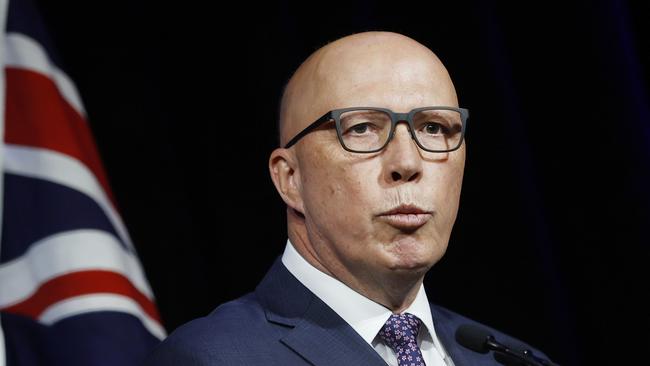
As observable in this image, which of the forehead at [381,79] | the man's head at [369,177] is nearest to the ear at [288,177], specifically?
the man's head at [369,177]

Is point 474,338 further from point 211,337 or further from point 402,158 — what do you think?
point 211,337

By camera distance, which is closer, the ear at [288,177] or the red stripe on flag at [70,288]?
the ear at [288,177]

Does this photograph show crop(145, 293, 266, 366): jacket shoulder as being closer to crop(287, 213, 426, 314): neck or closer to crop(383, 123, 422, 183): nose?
crop(287, 213, 426, 314): neck

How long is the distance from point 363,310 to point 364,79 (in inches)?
15.7

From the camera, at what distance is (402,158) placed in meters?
1.57

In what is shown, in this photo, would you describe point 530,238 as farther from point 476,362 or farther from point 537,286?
point 476,362

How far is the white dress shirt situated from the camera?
1.63m

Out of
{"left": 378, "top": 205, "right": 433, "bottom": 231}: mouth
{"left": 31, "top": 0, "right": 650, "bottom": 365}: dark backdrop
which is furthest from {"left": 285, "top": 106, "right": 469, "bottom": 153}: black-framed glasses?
{"left": 31, "top": 0, "right": 650, "bottom": 365}: dark backdrop

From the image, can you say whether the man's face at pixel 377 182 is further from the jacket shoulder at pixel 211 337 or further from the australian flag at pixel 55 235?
the australian flag at pixel 55 235

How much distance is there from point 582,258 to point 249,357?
1.12 meters

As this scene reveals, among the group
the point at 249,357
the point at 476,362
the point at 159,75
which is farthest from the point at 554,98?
the point at 249,357

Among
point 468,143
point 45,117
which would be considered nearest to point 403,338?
point 468,143

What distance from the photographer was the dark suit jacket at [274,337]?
153cm

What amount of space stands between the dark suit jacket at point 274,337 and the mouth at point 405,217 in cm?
19
